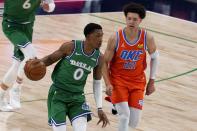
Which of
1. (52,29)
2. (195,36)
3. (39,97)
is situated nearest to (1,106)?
(39,97)

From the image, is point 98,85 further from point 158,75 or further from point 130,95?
point 158,75

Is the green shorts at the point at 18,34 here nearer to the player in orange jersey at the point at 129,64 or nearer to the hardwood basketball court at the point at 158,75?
the hardwood basketball court at the point at 158,75

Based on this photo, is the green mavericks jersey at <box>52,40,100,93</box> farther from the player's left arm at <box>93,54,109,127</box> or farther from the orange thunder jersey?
the orange thunder jersey

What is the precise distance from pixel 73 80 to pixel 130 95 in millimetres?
1027

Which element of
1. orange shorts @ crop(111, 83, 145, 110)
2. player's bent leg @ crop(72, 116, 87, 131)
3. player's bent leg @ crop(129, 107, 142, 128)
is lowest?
player's bent leg @ crop(129, 107, 142, 128)

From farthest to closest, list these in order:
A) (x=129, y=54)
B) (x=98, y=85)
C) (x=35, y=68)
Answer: (x=129, y=54) → (x=98, y=85) → (x=35, y=68)

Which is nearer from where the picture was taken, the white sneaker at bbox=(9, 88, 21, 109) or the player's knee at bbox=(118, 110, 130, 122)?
the player's knee at bbox=(118, 110, 130, 122)

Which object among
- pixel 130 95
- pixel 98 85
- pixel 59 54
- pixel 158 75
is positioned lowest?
pixel 158 75

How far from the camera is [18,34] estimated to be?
8578 mm

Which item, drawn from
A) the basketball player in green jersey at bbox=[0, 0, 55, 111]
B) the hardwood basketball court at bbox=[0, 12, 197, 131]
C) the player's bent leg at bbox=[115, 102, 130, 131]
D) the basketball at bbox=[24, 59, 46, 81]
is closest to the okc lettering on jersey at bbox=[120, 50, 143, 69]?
the player's bent leg at bbox=[115, 102, 130, 131]

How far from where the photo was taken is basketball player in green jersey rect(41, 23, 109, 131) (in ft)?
21.7

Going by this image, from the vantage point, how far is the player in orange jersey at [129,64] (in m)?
7.25

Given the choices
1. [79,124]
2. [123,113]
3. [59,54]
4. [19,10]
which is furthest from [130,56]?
[19,10]

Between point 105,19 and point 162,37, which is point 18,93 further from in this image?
point 105,19
